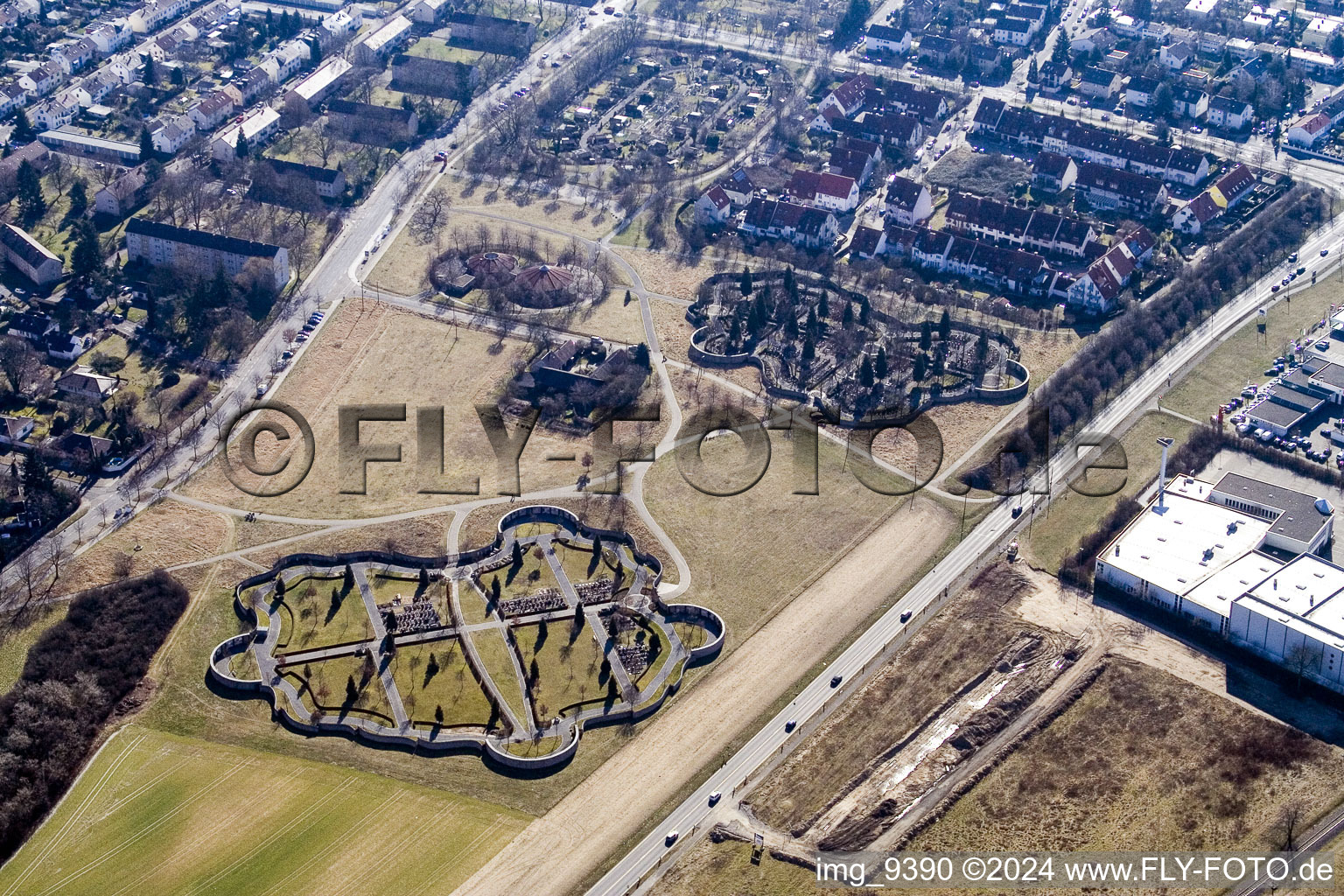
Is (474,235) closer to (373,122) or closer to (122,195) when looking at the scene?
(373,122)

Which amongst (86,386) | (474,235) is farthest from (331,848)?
(474,235)

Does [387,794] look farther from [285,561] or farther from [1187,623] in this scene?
[1187,623]

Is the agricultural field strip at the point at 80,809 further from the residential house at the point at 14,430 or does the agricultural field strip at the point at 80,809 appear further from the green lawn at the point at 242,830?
the residential house at the point at 14,430

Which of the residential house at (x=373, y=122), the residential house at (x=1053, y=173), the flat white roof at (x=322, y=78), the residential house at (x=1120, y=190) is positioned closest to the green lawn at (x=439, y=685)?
the residential house at (x=373, y=122)

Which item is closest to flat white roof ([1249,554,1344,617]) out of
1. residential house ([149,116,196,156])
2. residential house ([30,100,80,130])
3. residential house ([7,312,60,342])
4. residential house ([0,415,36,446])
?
residential house ([0,415,36,446])

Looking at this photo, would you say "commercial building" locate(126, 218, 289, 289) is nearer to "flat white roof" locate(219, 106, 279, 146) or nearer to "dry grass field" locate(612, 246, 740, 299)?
"flat white roof" locate(219, 106, 279, 146)
